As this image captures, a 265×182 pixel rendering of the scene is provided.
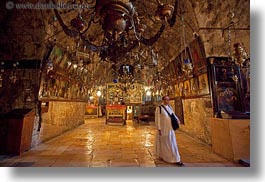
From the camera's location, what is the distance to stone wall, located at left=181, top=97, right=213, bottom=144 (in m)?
4.31

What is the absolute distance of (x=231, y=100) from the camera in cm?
372

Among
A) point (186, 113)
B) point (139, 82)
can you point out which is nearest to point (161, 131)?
point (186, 113)

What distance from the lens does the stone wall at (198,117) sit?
431 centimetres

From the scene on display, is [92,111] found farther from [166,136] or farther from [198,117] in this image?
[166,136]

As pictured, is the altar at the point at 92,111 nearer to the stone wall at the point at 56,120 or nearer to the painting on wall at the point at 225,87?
the stone wall at the point at 56,120

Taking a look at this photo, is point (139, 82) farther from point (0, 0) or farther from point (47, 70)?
point (0, 0)

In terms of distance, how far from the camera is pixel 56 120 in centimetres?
557

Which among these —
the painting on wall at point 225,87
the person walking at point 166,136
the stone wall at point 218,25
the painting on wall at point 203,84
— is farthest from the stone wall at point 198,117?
the person walking at point 166,136

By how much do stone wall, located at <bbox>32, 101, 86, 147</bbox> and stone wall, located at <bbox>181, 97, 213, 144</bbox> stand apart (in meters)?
4.47

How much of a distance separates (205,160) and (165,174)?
3.99 ft

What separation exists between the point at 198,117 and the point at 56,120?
4652 millimetres

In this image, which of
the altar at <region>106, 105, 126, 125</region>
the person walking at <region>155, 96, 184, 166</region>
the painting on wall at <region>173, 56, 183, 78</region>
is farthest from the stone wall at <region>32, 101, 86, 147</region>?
the painting on wall at <region>173, 56, 183, 78</region>

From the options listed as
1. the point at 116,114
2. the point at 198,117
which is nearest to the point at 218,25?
the point at 198,117

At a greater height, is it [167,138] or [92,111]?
[167,138]
